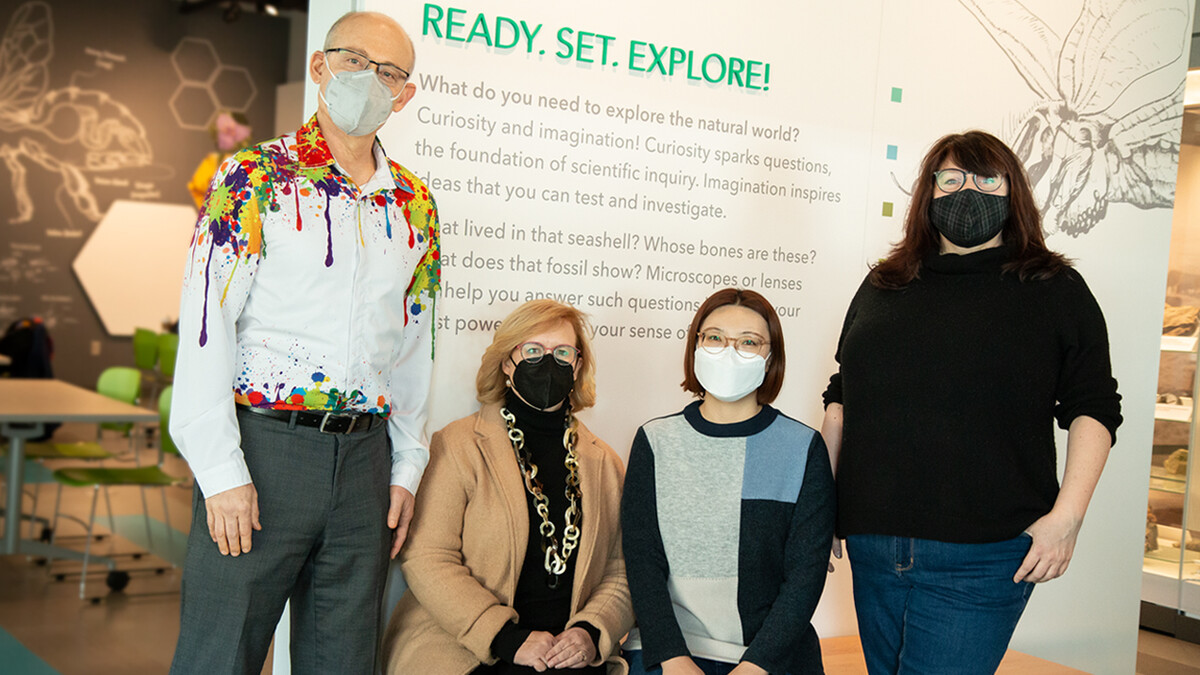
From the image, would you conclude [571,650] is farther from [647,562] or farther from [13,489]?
[13,489]

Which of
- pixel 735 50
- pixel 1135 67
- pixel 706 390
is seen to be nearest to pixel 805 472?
pixel 706 390

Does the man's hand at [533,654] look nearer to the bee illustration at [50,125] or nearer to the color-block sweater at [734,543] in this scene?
the color-block sweater at [734,543]

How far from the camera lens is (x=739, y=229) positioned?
330cm

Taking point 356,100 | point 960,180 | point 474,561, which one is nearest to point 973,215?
point 960,180

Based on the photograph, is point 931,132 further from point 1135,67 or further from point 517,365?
point 517,365

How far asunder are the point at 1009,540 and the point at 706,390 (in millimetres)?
731

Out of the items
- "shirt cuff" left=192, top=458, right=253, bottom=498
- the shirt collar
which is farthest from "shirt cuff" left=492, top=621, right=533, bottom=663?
the shirt collar

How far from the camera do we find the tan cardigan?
234 cm

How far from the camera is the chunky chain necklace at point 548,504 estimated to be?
8.00 feet

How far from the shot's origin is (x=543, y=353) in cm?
246

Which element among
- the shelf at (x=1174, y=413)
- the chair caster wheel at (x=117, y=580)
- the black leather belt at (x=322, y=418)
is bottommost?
the chair caster wheel at (x=117, y=580)

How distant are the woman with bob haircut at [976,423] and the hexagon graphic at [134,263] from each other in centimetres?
895

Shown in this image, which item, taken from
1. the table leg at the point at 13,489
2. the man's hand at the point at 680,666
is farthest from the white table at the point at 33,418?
the man's hand at the point at 680,666

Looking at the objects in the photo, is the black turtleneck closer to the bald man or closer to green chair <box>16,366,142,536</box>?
the bald man
